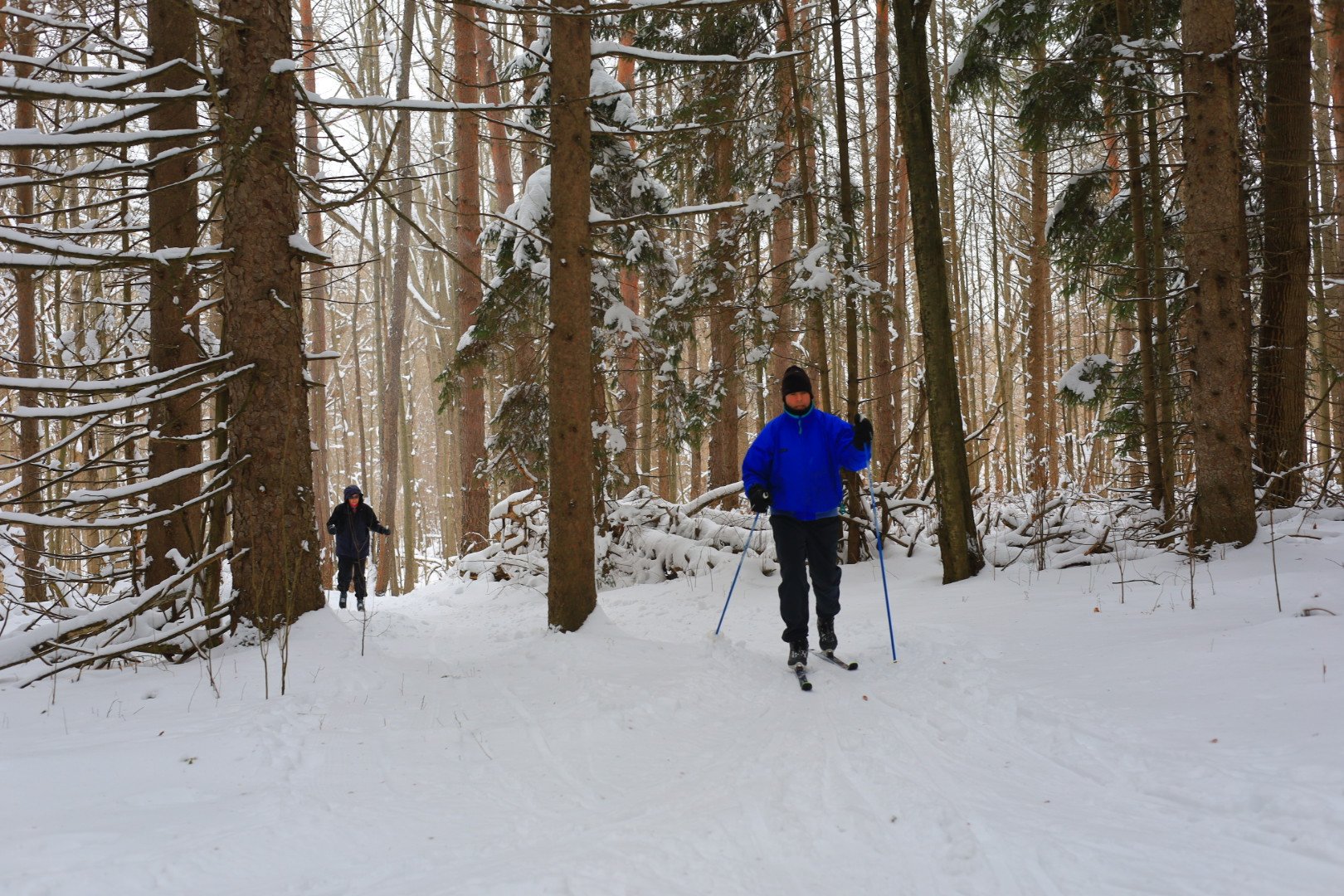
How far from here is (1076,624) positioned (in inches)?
198

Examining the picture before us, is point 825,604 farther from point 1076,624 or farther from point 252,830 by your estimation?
point 252,830

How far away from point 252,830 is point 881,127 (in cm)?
1537

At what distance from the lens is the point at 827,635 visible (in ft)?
17.4

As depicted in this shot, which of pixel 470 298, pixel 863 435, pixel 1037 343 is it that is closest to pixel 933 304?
pixel 863 435

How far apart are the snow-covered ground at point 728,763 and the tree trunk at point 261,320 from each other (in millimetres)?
627

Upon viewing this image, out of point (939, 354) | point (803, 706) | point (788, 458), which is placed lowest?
point (803, 706)

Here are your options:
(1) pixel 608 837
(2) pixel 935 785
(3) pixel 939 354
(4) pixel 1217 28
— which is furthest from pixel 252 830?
(4) pixel 1217 28

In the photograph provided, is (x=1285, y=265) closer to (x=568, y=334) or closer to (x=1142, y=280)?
(x=1142, y=280)

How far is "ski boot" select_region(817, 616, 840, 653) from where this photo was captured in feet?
17.3

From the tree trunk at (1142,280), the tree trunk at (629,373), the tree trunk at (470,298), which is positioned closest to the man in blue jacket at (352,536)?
the tree trunk at (470,298)

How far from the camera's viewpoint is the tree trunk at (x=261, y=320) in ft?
16.8

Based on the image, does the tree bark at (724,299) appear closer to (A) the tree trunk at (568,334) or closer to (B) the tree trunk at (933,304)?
(B) the tree trunk at (933,304)

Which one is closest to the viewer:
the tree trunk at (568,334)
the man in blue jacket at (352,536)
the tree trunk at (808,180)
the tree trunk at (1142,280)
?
the tree trunk at (568,334)

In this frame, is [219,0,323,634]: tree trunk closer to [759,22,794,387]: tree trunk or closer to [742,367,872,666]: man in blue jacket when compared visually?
[742,367,872,666]: man in blue jacket
